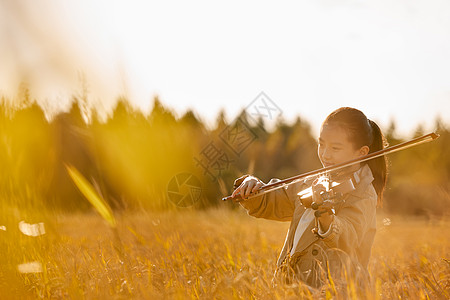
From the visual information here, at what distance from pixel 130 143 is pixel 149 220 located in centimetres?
221

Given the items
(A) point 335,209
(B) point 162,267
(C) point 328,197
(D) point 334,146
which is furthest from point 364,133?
(B) point 162,267

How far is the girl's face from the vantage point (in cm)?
329

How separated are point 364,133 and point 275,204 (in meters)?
0.85

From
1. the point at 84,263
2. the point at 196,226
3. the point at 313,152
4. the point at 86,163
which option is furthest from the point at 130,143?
the point at 313,152

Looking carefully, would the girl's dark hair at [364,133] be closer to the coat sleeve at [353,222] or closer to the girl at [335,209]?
the girl at [335,209]

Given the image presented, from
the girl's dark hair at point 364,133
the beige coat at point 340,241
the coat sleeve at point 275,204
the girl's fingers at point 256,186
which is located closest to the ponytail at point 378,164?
the girl's dark hair at point 364,133

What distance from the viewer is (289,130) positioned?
80.3ft

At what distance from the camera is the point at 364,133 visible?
3.40 m

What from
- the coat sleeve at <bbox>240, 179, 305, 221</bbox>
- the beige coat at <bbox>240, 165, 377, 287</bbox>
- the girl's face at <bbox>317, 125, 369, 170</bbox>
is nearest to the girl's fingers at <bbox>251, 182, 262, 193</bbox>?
the coat sleeve at <bbox>240, 179, 305, 221</bbox>

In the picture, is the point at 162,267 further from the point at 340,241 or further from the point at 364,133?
the point at 364,133

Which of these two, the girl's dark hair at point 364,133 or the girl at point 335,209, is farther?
the girl's dark hair at point 364,133

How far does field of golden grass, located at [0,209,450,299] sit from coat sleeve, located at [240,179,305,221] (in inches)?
15.7

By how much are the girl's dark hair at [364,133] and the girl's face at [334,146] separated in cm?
4

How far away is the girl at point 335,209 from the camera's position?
2.86 metres
